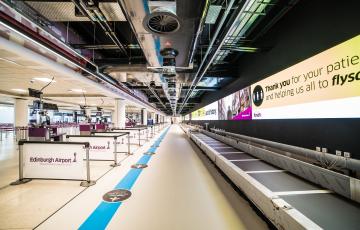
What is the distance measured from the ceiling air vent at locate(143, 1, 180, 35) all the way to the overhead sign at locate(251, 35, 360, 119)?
2.33m

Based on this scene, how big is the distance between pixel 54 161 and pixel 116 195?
1519mm

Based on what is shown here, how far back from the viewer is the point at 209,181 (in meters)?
3.33

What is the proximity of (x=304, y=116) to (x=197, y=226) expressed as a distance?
2729 mm

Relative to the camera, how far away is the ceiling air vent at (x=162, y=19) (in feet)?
7.10

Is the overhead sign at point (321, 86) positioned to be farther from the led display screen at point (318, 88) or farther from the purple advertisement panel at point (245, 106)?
the purple advertisement panel at point (245, 106)

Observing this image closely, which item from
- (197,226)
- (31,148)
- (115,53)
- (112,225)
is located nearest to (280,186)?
(197,226)

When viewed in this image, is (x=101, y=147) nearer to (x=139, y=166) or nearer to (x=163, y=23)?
(x=139, y=166)

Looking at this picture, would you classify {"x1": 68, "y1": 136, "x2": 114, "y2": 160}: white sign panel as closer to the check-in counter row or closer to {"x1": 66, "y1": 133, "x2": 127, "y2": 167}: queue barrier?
{"x1": 66, "y1": 133, "x2": 127, "y2": 167}: queue barrier

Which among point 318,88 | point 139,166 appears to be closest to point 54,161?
point 139,166

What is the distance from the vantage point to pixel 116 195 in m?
2.68

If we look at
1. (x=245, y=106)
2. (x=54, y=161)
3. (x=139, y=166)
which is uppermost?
(x=245, y=106)

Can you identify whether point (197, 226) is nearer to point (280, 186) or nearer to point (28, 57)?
point (280, 186)

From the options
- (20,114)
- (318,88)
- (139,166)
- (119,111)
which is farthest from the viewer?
(119,111)

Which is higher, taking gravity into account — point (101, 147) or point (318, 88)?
point (318, 88)
